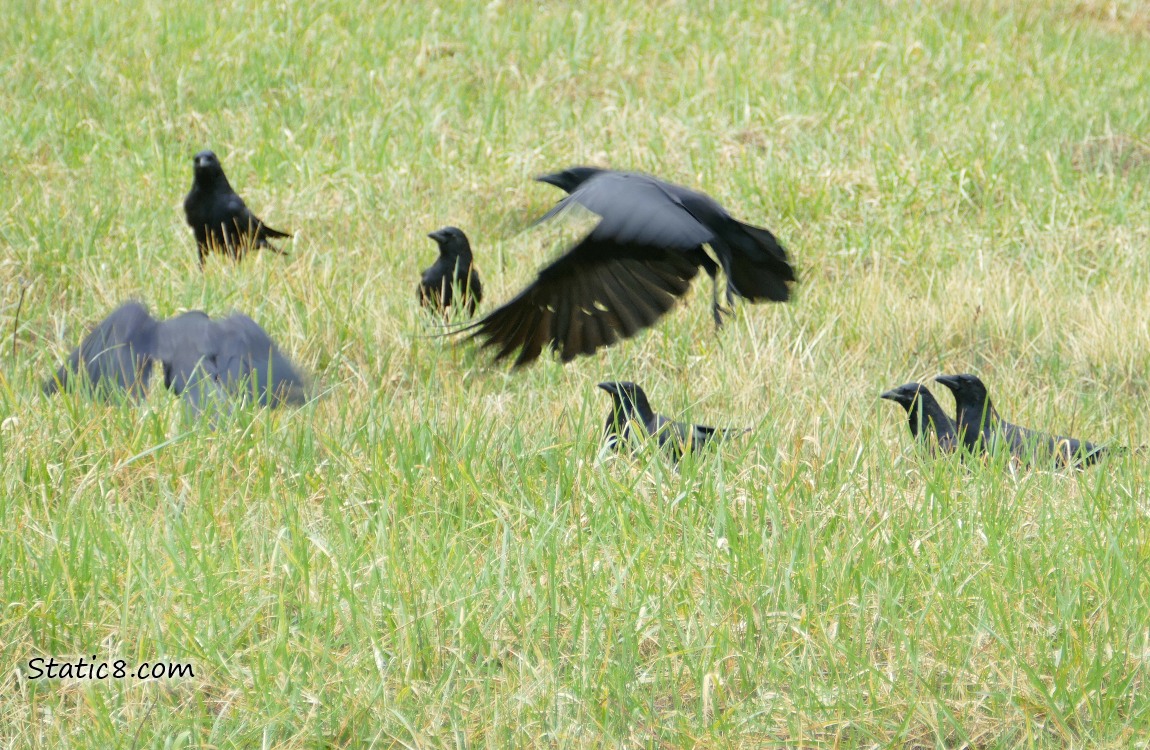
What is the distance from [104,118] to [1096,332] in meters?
5.17

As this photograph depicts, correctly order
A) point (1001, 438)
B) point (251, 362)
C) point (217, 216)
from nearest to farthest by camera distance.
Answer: point (1001, 438) < point (251, 362) < point (217, 216)

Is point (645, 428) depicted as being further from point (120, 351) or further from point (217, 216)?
point (217, 216)

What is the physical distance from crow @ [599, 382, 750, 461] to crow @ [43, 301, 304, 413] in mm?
1001

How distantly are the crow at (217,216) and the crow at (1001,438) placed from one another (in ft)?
9.94

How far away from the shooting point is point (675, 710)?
254 centimetres

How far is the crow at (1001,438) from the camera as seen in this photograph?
3.77m

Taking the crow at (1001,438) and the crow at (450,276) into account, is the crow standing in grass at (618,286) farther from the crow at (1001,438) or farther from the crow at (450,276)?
the crow at (450,276)

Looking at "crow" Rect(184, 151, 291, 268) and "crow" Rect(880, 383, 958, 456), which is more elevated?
"crow" Rect(184, 151, 291, 268)

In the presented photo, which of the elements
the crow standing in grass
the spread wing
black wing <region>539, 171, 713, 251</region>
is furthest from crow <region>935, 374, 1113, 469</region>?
the spread wing

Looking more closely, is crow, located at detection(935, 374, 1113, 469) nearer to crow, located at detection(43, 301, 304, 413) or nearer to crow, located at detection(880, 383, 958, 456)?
crow, located at detection(880, 383, 958, 456)

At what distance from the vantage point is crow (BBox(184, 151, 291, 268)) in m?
5.96

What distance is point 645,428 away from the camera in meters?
3.85

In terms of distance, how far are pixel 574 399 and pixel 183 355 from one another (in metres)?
1.25

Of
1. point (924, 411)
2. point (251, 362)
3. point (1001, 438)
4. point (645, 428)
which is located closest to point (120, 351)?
point (251, 362)
